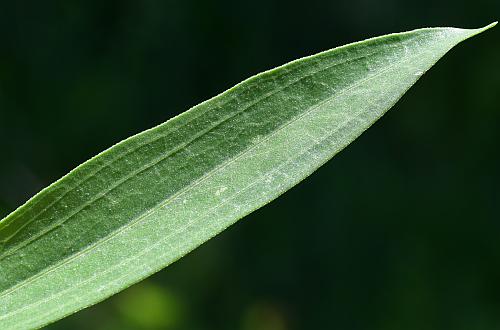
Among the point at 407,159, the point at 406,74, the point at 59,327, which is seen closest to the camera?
the point at 406,74

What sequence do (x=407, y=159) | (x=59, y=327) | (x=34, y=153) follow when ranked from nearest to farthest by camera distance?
1. (x=59, y=327)
2. (x=34, y=153)
3. (x=407, y=159)

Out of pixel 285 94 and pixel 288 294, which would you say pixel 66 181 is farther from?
pixel 288 294

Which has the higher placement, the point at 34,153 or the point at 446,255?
the point at 34,153

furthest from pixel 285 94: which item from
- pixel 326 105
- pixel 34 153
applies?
pixel 34 153

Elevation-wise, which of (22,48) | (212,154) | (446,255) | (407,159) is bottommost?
(446,255)

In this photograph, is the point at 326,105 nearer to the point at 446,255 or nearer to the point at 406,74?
the point at 406,74

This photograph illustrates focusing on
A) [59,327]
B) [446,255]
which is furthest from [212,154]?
[446,255]

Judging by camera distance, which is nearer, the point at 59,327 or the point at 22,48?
the point at 59,327
